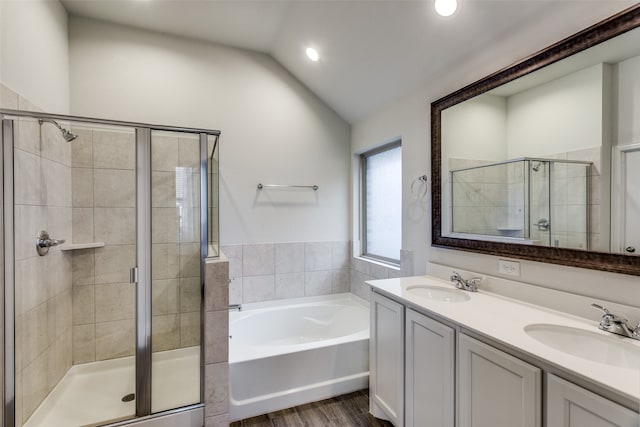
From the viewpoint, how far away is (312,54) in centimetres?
261

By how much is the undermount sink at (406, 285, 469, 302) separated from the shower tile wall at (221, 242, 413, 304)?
693 millimetres

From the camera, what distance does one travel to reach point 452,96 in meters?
1.96

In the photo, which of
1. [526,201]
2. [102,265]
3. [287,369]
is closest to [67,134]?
[102,265]

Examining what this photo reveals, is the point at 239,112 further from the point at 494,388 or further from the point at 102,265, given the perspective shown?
the point at 494,388

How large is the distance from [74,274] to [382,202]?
2.71m

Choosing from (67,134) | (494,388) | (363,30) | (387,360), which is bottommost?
(387,360)

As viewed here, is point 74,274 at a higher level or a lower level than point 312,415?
higher

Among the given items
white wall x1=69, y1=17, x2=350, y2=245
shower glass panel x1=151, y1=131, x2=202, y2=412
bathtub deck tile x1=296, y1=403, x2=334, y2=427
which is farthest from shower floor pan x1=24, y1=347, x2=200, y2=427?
white wall x1=69, y1=17, x2=350, y2=245

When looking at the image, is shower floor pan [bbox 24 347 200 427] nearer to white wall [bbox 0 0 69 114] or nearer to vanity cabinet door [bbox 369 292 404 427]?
vanity cabinet door [bbox 369 292 404 427]

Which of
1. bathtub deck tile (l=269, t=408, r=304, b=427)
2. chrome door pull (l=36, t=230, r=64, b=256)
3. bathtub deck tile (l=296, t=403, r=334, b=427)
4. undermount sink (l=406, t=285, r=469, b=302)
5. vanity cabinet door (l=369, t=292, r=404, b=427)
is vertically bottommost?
bathtub deck tile (l=269, t=408, r=304, b=427)

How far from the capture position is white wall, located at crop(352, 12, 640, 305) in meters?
1.27

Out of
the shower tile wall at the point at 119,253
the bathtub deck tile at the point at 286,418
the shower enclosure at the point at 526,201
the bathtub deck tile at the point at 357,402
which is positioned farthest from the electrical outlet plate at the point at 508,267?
the shower tile wall at the point at 119,253

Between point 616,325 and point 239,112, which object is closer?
Result: point 616,325

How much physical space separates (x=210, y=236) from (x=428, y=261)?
5.31 feet
